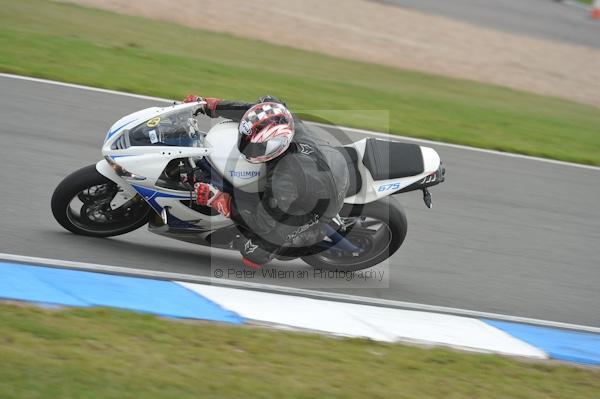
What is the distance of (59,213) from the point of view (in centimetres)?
690

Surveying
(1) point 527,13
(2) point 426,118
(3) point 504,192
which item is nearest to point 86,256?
(3) point 504,192

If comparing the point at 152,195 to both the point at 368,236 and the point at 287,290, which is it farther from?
the point at 368,236

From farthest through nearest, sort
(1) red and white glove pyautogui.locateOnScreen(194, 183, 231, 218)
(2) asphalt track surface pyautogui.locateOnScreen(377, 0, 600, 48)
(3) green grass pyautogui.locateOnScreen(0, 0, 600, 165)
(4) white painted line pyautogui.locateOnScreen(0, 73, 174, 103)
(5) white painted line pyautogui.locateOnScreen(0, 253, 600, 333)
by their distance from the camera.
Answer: (2) asphalt track surface pyautogui.locateOnScreen(377, 0, 600, 48)
(3) green grass pyautogui.locateOnScreen(0, 0, 600, 165)
(4) white painted line pyautogui.locateOnScreen(0, 73, 174, 103)
(5) white painted line pyautogui.locateOnScreen(0, 253, 600, 333)
(1) red and white glove pyautogui.locateOnScreen(194, 183, 231, 218)

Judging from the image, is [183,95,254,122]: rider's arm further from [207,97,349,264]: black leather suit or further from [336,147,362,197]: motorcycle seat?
[336,147,362,197]: motorcycle seat

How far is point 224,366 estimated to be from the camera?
203 inches

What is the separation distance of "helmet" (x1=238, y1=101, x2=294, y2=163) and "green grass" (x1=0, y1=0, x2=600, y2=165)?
568 cm

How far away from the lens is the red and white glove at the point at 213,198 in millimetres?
6457

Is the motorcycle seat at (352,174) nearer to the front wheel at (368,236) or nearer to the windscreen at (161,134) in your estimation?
the front wheel at (368,236)

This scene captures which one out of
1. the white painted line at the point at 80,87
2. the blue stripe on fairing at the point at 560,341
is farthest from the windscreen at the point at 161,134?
the white painted line at the point at 80,87

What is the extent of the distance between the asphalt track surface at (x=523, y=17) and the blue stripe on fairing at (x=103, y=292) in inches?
757

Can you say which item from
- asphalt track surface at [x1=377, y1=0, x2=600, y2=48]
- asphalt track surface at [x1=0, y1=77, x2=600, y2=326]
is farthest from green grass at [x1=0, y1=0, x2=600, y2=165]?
asphalt track surface at [x1=377, y1=0, x2=600, y2=48]

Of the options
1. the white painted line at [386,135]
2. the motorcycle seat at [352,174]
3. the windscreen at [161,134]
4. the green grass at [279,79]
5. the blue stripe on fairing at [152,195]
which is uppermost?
the green grass at [279,79]

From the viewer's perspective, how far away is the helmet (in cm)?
622

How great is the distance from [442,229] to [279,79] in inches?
223
